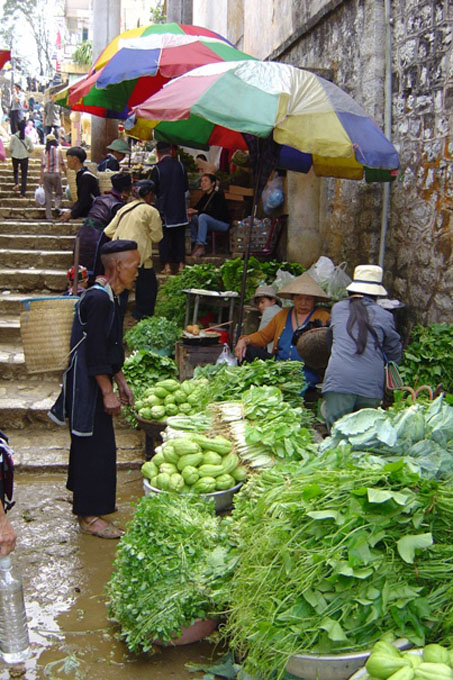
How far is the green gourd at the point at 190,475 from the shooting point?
166 inches

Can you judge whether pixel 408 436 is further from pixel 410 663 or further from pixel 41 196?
pixel 41 196

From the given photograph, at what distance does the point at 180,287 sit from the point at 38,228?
3603mm

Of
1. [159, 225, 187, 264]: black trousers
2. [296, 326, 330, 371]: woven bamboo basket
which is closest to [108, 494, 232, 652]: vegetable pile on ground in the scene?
[296, 326, 330, 371]: woven bamboo basket

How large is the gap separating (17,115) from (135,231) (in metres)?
11.0

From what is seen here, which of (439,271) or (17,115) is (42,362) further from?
(17,115)

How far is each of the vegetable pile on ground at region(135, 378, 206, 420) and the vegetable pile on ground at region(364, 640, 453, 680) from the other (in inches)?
126

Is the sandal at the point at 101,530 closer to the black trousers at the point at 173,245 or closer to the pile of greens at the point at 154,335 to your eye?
the pile of greens at the point at 154,335

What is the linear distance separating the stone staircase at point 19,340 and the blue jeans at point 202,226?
6.21 feet

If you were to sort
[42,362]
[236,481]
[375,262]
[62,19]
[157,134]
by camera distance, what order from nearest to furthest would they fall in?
1. [236,481]
2. [42,362]
3. [375,262]
4. [157,134]
5. [62,19]

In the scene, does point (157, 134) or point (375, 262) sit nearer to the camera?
point (375, 262)

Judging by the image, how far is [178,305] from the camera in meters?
8.58

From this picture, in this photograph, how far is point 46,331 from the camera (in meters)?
4.75

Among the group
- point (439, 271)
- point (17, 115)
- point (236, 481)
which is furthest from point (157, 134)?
point (17, 115)

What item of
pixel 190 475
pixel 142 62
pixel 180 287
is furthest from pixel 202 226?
pixel 190 475
